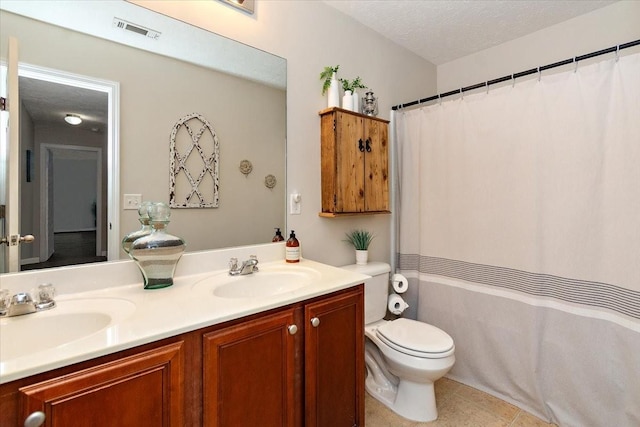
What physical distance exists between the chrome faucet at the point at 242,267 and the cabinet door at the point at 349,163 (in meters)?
0.62

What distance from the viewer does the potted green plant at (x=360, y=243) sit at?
6.67 ft

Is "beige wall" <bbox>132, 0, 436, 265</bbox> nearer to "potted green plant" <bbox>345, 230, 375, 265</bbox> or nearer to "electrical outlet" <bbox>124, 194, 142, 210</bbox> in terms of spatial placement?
"potted green plant" <bbox>345, 230, 375, 265</bbox>

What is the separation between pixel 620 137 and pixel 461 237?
91 centimetres

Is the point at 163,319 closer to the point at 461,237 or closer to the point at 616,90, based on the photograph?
the point at 461,237

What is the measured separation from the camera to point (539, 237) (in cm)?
169

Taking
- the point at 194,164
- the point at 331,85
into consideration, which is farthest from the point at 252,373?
the point at 331,85

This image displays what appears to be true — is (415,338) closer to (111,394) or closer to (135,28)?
(111,394)

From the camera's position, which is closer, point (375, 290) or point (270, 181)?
point (270, 181)

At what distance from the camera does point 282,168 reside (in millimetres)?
1719

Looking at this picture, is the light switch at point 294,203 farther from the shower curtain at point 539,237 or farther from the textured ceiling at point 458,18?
the textured ceiling at point 458,18

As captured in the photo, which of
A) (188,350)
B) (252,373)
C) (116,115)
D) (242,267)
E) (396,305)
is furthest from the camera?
(396,305)

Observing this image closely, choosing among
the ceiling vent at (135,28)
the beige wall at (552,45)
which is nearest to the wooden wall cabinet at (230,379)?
the ceiling vent at (135,28)

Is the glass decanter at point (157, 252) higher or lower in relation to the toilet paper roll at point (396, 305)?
higher

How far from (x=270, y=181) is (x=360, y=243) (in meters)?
0.77
